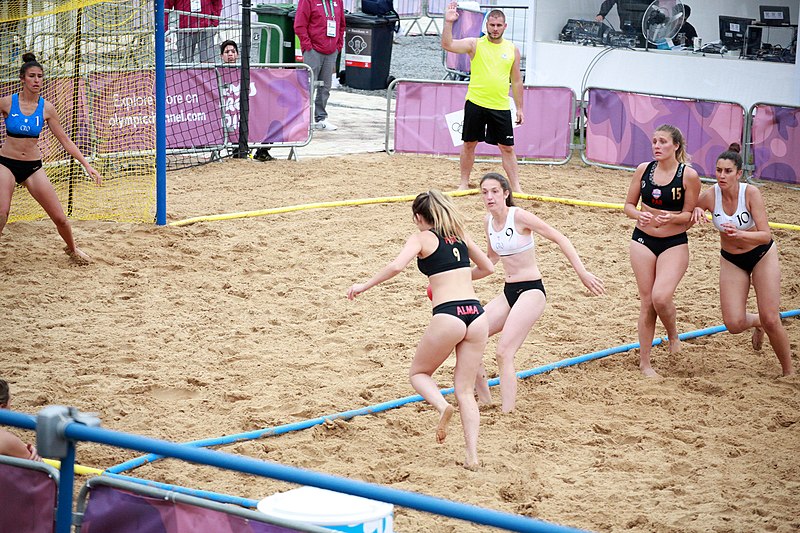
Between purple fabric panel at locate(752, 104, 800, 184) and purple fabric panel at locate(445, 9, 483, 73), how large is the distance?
713 cm

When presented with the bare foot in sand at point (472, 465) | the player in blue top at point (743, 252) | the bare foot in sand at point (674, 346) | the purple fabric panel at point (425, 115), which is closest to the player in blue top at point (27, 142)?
the bare foot in sand at point (472, 465)

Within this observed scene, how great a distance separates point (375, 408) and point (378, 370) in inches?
33.0

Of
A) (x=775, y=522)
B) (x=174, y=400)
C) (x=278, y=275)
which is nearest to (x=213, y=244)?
(x=278, y=275)

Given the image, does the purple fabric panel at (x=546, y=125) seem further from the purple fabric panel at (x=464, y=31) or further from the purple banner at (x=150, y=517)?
the purple banner at (x=150, y=517)

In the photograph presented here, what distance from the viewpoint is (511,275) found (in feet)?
22.5

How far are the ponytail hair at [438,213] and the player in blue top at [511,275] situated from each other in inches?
24.8

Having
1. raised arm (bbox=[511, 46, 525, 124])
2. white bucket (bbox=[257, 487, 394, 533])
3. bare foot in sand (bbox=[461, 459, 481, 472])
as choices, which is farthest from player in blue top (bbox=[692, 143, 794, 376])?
raised arm (bbox=[511, 46, 525, 124])

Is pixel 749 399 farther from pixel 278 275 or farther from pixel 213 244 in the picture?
pixel 213 244

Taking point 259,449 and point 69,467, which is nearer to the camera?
point 69,467

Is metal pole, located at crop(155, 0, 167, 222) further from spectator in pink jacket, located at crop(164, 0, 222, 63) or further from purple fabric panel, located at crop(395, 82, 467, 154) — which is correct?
spectator in pink jacket, located at crop(164, 0, 222, 63)

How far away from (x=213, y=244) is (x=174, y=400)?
3.93 metres

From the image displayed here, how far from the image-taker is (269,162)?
14523 mm

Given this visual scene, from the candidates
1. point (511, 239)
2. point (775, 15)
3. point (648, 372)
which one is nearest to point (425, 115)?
point (775, 15)

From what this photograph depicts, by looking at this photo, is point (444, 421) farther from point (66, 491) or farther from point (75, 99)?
point (75, 99)
